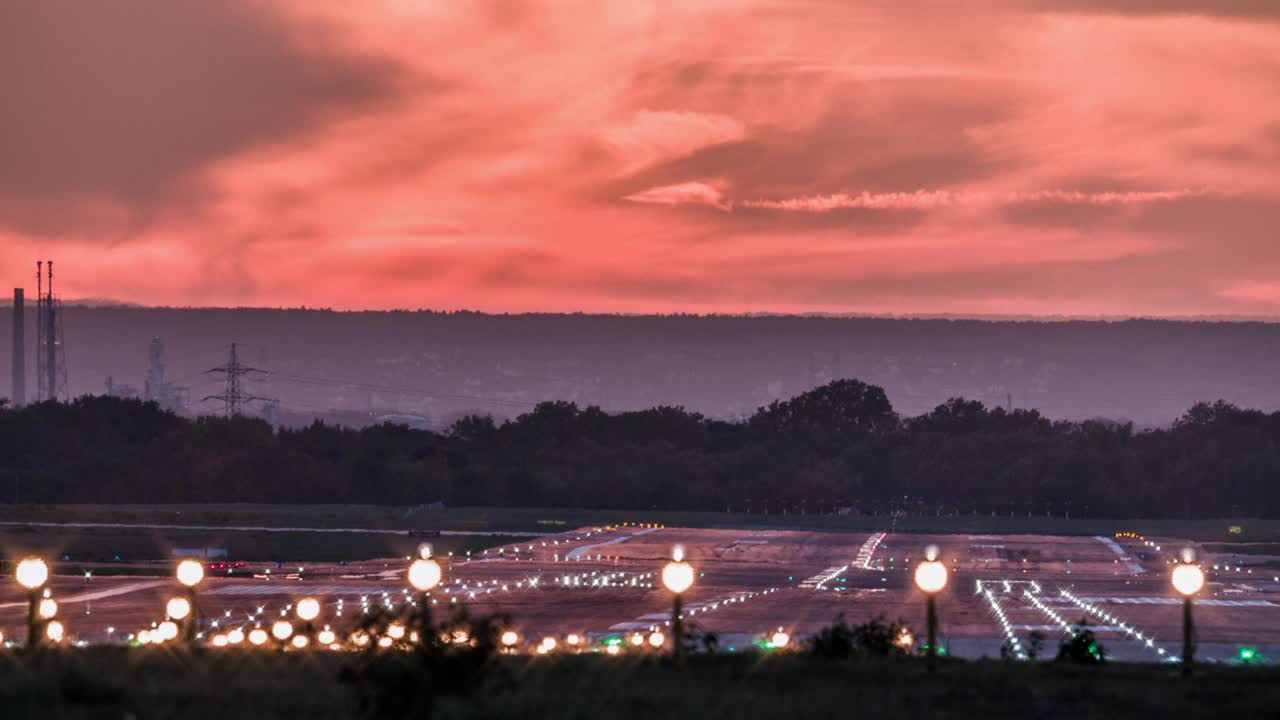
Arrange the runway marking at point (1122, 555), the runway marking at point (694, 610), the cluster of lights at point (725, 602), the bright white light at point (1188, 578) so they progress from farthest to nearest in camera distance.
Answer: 1. the runway marking at point (1122, 555)
2. the cluster of lights at point (725, 602)
3. the runway marking at point (694, 610)
4. the bright white light at point (1188, 578)

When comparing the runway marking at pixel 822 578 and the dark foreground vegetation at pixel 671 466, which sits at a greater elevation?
the dark foreground vegetation at pixel 671 466

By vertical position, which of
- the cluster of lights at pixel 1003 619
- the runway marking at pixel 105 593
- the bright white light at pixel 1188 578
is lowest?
the cluster of lights at pixel 1003 619

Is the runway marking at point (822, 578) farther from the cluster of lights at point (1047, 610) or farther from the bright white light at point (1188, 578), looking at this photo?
the bright white light at point (1188, 578)

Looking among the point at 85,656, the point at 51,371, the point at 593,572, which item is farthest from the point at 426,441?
the point at 85,656

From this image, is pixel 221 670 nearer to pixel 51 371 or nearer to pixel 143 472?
pixel 143 472

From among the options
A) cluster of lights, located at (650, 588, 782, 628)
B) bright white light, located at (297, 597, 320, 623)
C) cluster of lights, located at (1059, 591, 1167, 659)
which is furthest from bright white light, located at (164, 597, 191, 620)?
cluster of lights, located at (1059, 591, 1167, 659)

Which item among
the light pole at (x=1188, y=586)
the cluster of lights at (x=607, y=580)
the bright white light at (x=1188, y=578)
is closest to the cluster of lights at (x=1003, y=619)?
the light pole at (x=1188, y=586)
